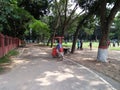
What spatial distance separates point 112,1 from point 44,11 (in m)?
21.3

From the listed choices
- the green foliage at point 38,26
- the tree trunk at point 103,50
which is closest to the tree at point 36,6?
the green foliage at point 38,26

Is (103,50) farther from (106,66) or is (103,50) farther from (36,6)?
(36,6)

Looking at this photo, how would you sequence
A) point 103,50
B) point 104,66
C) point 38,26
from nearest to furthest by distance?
point 104,66 → point 103,50 → point 38,26

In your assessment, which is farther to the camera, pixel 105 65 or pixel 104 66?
pixel 105 65

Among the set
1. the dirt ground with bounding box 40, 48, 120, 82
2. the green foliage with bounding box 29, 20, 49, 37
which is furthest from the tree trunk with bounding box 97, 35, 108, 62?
the green foliage with bounding box 29, 20, 49, 37

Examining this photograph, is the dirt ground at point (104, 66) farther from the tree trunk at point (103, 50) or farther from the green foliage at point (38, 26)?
the green foliage at point (38, 26)

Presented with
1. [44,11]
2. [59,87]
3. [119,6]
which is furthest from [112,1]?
[44,11]

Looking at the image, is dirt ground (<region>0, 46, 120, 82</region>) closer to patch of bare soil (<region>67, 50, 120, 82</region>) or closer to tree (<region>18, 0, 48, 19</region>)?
patch of bare soil (<region>67, 50, 120, 82</region>)

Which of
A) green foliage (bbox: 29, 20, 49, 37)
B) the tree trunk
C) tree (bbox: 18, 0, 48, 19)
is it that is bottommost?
the tree trunk

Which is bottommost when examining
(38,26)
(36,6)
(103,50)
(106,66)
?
(106,66)

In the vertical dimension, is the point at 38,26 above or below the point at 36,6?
below

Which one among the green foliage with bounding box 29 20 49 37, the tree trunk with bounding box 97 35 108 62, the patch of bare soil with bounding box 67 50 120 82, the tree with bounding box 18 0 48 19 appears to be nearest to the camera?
the patch of bare soil with bounding box 67 50 120 82

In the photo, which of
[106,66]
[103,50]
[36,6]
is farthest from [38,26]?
[106,66]

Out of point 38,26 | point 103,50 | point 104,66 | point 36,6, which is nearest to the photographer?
point 104,66
